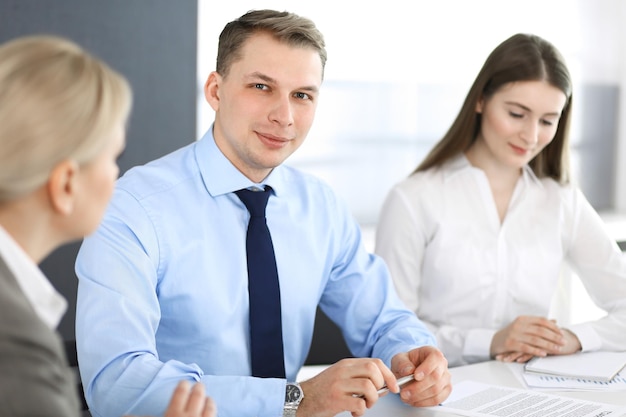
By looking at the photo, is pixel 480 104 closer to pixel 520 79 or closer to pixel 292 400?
pixel 520 79

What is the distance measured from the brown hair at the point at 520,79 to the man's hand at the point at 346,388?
1187mm

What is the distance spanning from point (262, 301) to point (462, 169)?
100cm

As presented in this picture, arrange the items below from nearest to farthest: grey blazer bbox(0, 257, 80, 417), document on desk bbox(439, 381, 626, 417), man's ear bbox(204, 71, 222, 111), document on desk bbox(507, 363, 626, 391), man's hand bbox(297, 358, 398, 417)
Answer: grey blazer bbox(0, 257, 80, 417) → man's hand bbox(297, 358, 398, 417) → document on desk bbox(439, 381, 626, 417) → document on desk bbox(507, 363, 626, 391) → man's ear bbox(204, 71, 222, 111)

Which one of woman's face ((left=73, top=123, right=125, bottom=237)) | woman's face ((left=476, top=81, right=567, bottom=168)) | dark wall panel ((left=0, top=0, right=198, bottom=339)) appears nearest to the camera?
woman's face ((left=73, top=123, right=125, bottom=237))

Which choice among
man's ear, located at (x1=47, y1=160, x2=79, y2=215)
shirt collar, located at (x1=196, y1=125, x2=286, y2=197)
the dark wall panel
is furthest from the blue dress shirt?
the dark wall panel

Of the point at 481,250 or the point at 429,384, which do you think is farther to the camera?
the point at 481,250

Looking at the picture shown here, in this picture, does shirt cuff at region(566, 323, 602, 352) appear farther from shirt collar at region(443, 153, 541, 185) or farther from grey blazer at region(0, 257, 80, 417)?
grey blazer at region(0, 257, 80, 417)

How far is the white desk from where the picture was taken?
1.68 metres

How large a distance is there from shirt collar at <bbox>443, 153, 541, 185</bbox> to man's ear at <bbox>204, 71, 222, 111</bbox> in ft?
2.95

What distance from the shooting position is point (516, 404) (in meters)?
1.74

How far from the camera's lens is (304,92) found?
1956mm

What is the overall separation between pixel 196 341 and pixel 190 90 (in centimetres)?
153

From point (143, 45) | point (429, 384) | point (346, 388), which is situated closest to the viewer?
point (346, 388)

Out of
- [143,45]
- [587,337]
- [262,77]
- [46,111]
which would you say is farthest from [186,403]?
[143,45]
